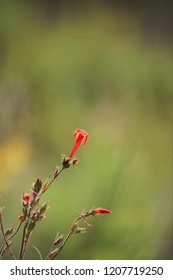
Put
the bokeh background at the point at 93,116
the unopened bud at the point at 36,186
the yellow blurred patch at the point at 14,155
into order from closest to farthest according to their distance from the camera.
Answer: the unopened bud at the point at 36,186 → the bokeh background at the point at 93,116 → the yellow blurred patch at the point at 14,155

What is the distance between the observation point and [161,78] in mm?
1978

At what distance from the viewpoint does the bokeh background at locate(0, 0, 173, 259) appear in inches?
36.6

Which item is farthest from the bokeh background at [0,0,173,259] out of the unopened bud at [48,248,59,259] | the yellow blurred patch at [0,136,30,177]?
the unopened bud at [48,248,59,259]

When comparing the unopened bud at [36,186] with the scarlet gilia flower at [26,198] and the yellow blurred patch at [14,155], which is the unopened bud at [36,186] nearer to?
the scarlet gilia flower at [26,198]

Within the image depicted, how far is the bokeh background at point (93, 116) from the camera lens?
0.93 m

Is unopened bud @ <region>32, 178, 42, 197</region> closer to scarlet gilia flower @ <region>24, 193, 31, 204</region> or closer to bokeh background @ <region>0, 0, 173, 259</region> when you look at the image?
scarlet gilia flower @ <region>24, 193, 31, 204</region>

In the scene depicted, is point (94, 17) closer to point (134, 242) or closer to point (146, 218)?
point (146, 218)

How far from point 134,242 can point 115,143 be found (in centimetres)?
85

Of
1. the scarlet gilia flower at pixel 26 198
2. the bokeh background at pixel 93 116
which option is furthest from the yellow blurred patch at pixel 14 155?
the scarlet gilia flower at pixel 26 198

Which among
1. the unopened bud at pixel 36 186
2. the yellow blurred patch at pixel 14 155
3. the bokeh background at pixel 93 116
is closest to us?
the unopened bud at pixel 36 186

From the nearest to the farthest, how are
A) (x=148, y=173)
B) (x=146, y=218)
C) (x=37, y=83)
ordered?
(x=146, y=218), (x=148, y=173), (x=37, y=83)

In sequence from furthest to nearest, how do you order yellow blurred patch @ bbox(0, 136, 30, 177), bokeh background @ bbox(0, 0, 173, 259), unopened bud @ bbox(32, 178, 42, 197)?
1. yellow blurred patch @ bbox(0, 136, 30, 177)
2. bokeh background @ bbox(0, 0, 173, 259)
3. unopened bud @ bbox(32, 178, 42, 197)

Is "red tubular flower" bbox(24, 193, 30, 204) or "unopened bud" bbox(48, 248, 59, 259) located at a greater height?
"red tubular flower" bbox(24, 193, 30, 204)
